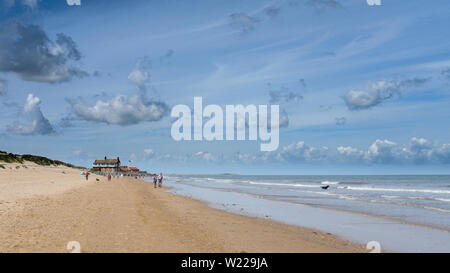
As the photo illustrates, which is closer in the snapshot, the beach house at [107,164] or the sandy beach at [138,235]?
the sandy beach at [138,235]

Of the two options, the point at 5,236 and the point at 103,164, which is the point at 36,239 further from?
the point at 103,164

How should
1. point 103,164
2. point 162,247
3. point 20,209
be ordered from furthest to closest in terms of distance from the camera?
1. point 103,164
2. point 20,209
3. point 162,247

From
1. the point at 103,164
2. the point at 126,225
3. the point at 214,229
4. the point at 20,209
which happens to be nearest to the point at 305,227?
the point at 214,229

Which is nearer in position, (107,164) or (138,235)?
(138,235)

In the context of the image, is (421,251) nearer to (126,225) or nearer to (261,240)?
(261,240)

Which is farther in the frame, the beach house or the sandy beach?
the beach house
